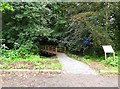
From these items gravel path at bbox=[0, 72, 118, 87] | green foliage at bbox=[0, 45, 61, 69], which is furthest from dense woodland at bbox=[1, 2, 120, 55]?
gravel path at bbox=[0, 72, 118, 87]

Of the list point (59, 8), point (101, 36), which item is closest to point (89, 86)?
point (101, 36)

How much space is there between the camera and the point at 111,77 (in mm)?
5680

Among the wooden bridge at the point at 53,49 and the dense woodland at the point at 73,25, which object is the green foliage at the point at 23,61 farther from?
the wooden bridge at the point at 53,49

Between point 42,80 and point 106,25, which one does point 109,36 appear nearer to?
point 106,25

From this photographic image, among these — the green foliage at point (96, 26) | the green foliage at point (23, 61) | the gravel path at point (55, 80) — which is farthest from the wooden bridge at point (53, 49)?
the gravel path at point (55, 80)

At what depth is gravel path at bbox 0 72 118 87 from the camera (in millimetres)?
4801

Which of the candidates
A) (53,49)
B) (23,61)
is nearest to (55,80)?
(23,61)

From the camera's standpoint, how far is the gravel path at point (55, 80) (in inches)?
189

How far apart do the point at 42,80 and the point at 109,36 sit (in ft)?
17.0

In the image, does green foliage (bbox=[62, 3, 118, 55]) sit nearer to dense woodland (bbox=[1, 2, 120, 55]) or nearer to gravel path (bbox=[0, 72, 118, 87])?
dense woodland (bbox=[1, 2, 120, 55])

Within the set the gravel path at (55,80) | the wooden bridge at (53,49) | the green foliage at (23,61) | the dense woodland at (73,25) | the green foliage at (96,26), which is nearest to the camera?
the gravel path at (55,80)

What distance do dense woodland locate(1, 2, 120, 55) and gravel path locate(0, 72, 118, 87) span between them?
3.73m

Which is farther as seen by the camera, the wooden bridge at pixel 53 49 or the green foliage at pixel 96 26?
the wooden bridge at pixel 53 49

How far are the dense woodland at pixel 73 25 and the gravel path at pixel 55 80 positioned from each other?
3.73 meters
